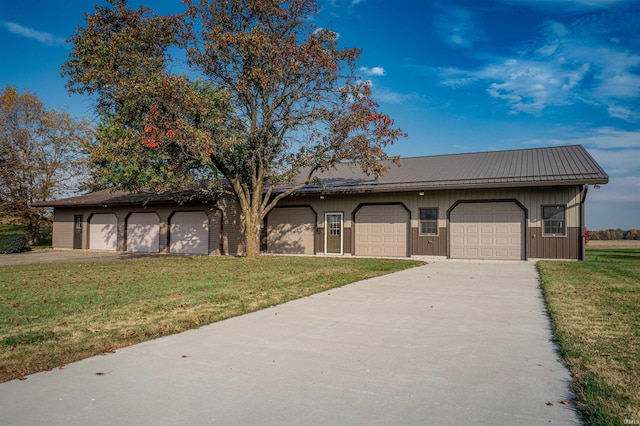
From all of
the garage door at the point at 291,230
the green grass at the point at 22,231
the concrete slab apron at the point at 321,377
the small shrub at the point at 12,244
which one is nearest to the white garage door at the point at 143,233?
the small shrub at the point at 12,244

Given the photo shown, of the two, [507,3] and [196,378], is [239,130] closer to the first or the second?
[507,3]

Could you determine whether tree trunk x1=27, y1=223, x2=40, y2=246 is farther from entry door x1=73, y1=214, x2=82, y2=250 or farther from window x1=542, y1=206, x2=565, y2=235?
window x1=542, y1=206, x2=565, y2=235

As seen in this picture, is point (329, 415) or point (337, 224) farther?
→ point (337, 224)

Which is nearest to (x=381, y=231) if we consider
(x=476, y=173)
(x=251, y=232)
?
(x=476, y=173)

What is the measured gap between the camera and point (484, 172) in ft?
60.4

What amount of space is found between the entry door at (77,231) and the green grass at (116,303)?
15.2 metres

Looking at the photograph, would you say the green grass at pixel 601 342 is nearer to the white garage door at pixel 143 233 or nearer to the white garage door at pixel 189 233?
the white garage door at pixel 189 233

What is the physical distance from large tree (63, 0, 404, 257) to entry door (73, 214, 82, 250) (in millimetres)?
12647

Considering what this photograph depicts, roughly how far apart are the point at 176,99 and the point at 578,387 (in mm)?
13663

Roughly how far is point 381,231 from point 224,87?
29.4 feet

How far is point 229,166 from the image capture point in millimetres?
17609

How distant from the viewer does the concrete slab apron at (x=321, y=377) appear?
300cm

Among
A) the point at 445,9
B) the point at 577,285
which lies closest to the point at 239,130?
the point at 445,9

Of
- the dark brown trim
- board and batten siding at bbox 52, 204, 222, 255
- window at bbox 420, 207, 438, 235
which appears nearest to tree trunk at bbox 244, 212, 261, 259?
board and batten siding at bbox 52, 204, 222, 255
